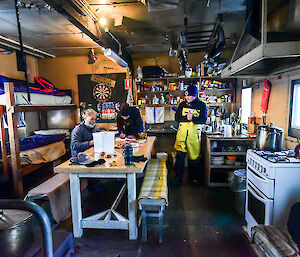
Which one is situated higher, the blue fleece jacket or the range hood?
the range hood

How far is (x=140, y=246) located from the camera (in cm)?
247

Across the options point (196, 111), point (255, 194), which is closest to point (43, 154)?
point (196, 111)

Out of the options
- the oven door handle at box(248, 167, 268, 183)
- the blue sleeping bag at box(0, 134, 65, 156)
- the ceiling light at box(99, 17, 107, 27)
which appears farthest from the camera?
the blue sleeping bag at box(0, 134, 65, 156)

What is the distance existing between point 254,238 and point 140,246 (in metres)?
1.25

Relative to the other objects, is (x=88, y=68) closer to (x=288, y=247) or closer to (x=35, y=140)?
(x=35, y=140)

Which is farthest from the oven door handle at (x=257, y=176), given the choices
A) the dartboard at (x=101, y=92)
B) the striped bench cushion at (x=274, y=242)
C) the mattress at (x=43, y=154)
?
the dartboard at (x=101, y=92)

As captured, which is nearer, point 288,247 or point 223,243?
point 288,247

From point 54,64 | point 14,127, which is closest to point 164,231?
point 14,127

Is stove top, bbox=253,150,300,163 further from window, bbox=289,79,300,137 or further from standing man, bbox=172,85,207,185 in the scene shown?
standing man, bbox=172,85,207,185

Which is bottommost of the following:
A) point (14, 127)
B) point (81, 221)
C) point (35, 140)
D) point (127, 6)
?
point (81, 221)

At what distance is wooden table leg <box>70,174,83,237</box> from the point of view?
2.57 metres

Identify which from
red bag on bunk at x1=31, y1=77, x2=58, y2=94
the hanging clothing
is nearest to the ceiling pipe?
red bag on bunk at x1=31, y1=77, x2=58, y2=94

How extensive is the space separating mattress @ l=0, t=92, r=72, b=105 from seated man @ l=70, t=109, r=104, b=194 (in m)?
1.47

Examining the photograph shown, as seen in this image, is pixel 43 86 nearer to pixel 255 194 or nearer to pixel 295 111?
pixel 255 194
